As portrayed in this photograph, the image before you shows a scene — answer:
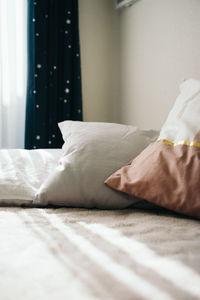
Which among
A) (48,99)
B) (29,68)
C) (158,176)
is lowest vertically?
(158,176)

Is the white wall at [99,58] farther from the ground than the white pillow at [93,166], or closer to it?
farther from the ground

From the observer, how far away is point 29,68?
2.60 metres

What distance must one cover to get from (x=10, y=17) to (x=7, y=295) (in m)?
2.48

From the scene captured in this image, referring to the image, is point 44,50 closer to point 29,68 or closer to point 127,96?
point 29,68

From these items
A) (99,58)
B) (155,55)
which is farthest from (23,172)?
(99,58)

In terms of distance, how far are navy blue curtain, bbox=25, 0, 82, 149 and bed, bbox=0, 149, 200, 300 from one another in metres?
1.58

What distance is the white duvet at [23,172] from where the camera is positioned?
111cm

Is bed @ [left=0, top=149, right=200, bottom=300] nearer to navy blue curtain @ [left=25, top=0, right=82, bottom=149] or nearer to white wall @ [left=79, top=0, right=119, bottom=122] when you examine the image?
navy blue curtain @ [left=25, top=0, right=82, bottom=149]

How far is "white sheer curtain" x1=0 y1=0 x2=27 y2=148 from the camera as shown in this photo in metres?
2.56

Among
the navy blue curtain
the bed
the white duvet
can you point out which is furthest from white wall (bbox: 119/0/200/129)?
the bed

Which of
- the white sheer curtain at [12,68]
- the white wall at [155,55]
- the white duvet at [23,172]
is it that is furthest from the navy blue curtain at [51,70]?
the white duvet at [23,172]

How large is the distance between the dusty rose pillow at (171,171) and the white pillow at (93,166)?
0.16ft

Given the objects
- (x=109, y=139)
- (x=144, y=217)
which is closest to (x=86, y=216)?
(x=144, y=217)

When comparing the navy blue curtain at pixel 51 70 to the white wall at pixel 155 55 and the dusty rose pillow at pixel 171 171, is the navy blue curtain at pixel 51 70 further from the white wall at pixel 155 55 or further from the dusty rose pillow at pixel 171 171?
the dusty rose pillow at pixel 171 171
